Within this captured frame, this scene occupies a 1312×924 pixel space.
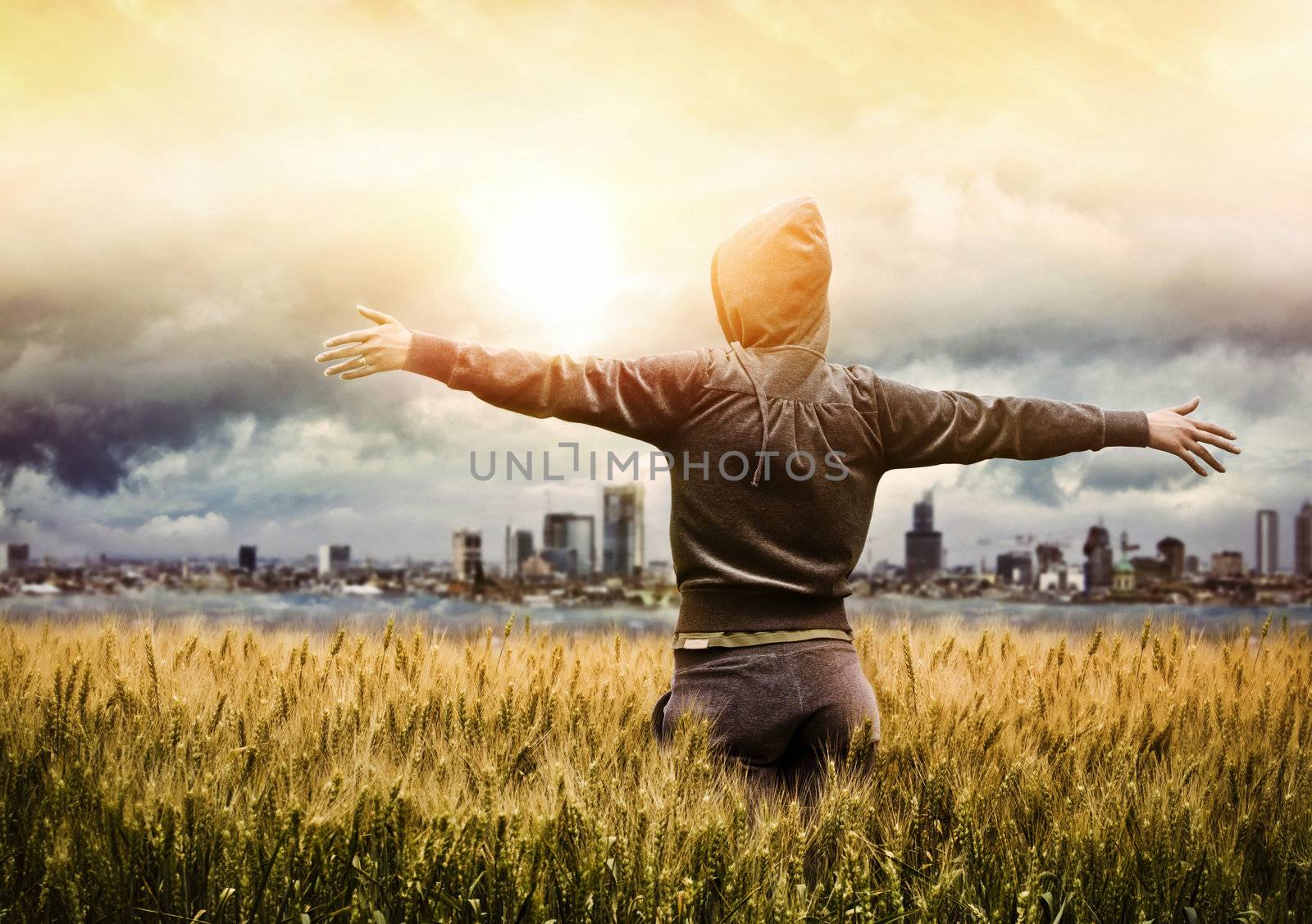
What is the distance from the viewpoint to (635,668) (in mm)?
3922

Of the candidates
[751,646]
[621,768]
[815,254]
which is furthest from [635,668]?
[815,254]

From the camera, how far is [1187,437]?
3223 mm

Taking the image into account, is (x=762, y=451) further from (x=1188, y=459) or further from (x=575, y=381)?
(x=1188, y=459)

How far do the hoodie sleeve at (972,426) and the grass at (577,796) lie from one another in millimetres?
830

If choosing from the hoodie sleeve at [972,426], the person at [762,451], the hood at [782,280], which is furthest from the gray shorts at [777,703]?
the hood at [782,280]

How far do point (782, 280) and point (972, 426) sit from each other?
0.78 metres

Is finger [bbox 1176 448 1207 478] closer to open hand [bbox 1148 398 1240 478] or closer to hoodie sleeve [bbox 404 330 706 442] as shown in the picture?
open hand [bbox 1148 398 1240 478]

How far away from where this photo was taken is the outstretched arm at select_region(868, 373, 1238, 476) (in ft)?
9.68

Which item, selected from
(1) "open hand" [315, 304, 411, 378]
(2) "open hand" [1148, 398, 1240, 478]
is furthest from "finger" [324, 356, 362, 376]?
(2) "open hand" [1148, 398, 1240, 478]

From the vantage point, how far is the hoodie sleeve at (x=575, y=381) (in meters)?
2.59

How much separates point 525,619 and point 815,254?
2.34m

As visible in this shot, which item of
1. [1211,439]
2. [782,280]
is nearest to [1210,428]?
[1211,439]

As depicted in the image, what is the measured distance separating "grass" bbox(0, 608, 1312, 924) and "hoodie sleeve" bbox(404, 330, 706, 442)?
883mm

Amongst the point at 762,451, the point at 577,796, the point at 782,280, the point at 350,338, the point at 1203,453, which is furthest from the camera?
the point at 1203,453
